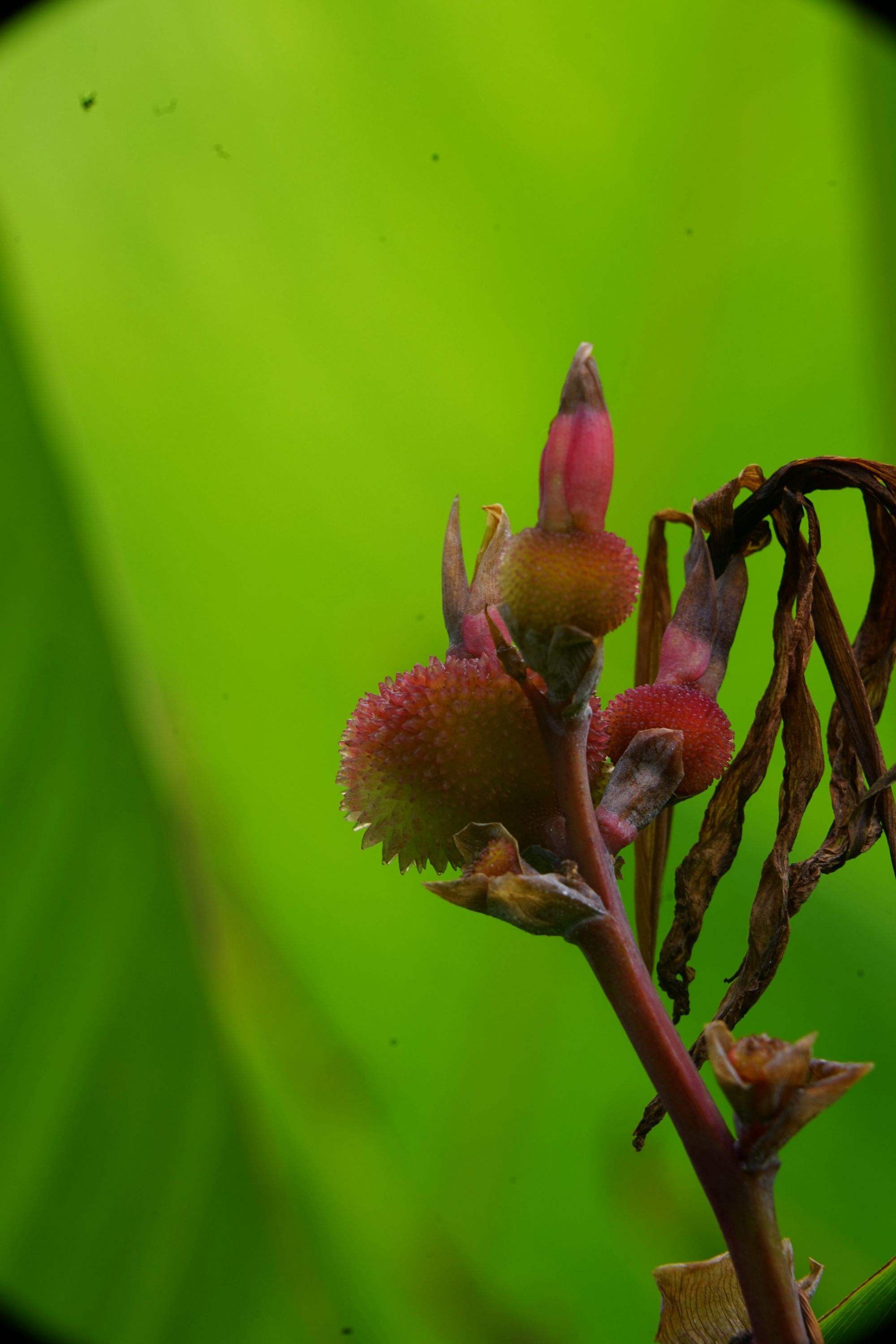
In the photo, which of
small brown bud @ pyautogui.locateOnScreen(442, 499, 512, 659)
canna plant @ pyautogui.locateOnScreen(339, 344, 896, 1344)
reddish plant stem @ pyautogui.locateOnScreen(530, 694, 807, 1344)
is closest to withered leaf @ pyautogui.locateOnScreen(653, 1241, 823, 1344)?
canna plant @ pyautogui.locateOnScreen(339, 344, 896, 1344)

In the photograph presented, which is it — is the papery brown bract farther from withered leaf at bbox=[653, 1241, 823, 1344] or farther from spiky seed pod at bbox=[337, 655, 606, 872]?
withered leaf at bbox=[653, 1241, 823, 1344]

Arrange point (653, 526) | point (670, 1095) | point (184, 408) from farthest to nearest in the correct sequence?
point (184, 408), point (653, 526), point (670, 1095)

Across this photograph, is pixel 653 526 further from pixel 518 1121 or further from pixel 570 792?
pixel 518 1121

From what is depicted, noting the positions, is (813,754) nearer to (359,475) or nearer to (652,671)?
(652,671)

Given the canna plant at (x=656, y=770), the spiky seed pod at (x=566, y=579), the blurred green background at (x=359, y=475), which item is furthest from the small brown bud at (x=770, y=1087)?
the blurred green background at (x=359, y=475)

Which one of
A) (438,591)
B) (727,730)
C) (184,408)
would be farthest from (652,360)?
(727,730)

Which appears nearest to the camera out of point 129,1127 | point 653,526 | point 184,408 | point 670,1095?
point 670,1095

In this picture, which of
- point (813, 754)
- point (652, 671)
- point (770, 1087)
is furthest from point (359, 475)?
point (770, 1087)
